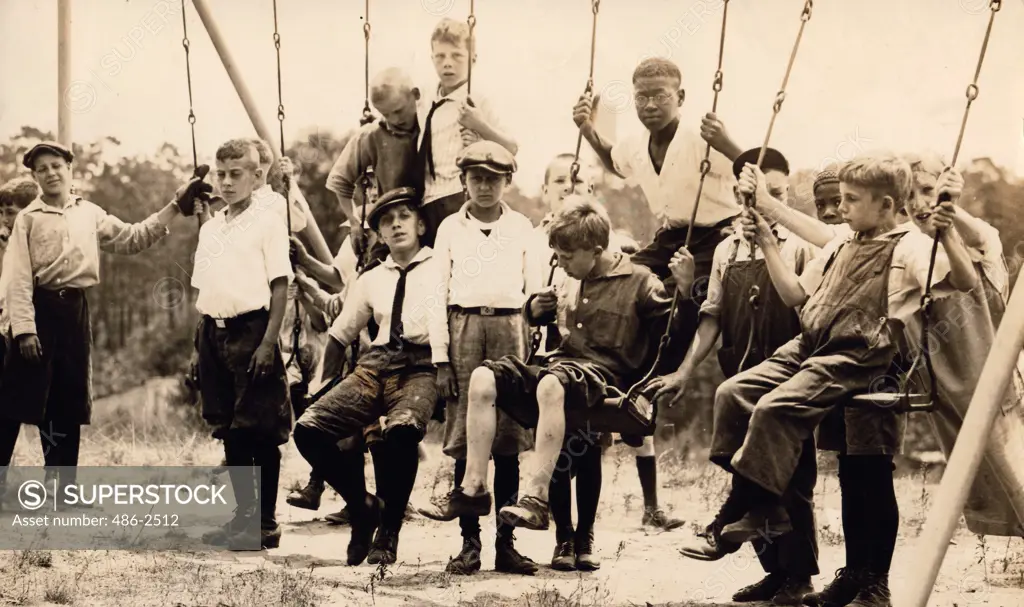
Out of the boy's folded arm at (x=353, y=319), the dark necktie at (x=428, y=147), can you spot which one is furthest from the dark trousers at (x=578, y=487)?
the dark necktie at (x=428, y=147)

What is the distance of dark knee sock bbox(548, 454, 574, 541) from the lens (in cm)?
707

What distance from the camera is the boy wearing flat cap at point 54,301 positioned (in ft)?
25.5

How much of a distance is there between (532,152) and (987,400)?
2.46 metres

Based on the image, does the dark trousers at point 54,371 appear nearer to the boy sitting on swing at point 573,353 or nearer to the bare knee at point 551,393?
the boy sitting on swing at point 573,353

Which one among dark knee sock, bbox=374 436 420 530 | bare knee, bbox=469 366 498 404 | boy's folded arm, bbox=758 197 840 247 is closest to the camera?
bare knee, bbox=469 366 498 404

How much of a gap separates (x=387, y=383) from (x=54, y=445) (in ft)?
5.81

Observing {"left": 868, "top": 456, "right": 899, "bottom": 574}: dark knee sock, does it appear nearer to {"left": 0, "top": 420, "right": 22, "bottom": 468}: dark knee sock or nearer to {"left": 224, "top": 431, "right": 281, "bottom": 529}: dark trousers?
{"left": 224, "top": 431, "right": 281, "bottom": 529}: dark trousers

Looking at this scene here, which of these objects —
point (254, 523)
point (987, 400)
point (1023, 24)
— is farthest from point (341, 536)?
point (1023, 24)

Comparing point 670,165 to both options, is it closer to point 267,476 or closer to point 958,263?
point 958,263

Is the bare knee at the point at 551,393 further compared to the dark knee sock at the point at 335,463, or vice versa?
the dark knee sock at the point at 335,463

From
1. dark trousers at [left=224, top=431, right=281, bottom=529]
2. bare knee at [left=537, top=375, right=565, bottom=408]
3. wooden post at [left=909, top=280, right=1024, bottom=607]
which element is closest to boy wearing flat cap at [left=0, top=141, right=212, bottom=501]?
dark trousers at [left=224, top=431, right=281, bottom=529]

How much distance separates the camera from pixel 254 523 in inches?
300

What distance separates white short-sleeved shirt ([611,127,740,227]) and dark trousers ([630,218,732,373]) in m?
0.06

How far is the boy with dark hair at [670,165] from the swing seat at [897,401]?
1102 mm
